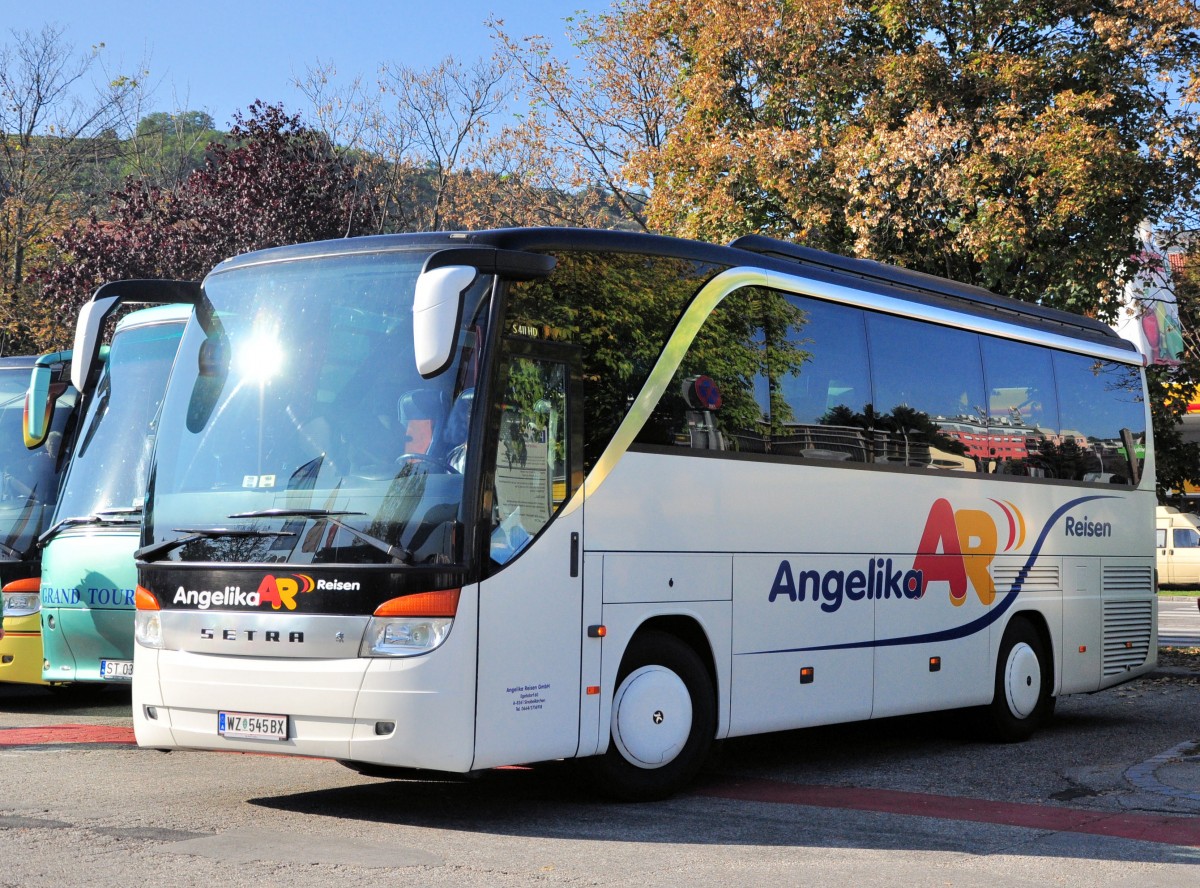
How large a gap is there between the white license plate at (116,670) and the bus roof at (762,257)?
4.40 m

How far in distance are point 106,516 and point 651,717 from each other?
5711 millimetres

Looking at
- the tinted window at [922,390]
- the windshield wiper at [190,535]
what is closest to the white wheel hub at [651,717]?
the windshield wiper at [190,535]

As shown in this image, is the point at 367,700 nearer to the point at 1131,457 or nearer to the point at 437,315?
the point at 437,315

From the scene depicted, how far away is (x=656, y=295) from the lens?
873 cm

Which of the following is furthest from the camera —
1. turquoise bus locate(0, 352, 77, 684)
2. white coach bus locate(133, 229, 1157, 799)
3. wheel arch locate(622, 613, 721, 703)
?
turquoise bus locate(0, 352, 77, 684)

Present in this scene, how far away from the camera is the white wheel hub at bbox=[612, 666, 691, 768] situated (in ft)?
27.4

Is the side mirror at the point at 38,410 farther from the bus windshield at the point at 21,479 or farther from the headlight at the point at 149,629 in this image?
the headlight at the point at 149,629

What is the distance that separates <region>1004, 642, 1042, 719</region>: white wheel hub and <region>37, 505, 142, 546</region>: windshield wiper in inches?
287

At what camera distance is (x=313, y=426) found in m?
7.78

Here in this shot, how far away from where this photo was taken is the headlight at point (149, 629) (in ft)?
26.4

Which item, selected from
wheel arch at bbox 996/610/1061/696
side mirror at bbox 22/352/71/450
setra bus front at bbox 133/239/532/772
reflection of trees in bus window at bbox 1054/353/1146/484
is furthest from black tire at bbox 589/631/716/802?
reflection of trees in bus window at bbox 1054/353/1146/484

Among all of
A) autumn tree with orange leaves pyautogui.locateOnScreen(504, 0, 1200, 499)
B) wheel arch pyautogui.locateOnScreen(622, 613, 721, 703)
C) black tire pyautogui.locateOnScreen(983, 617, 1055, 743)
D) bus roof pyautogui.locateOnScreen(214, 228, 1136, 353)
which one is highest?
autumn tree with orange leaves pyautogui.locateOnScreen(504, 0, 1200, 499)

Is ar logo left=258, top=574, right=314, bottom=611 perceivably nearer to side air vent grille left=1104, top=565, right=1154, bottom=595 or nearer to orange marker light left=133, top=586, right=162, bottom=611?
orange marker light left=133, top=586, right=162, bottom=611

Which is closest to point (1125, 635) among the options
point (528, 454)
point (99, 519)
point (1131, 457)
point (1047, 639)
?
point (1047, 639)
